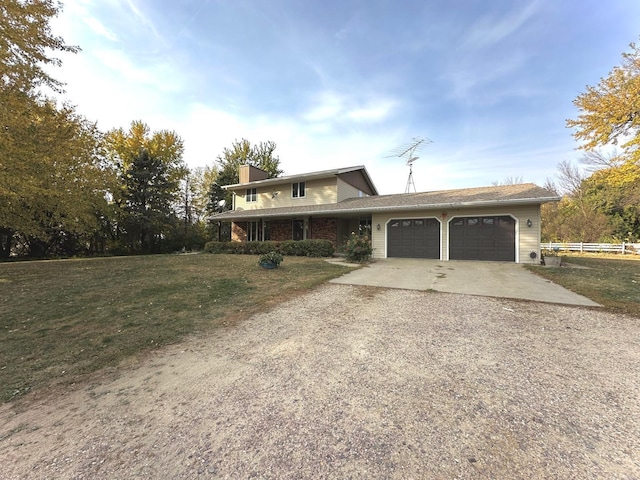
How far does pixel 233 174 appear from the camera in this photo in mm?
28688

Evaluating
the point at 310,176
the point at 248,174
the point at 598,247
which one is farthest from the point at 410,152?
the point at 598,247

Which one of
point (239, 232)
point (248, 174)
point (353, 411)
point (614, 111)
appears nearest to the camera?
point (353, 411)

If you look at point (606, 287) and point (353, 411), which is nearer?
point (353, 411)

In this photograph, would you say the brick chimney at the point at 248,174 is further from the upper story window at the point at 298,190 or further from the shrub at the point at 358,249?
the shrub at the point at 358,249

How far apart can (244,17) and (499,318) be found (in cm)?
1171

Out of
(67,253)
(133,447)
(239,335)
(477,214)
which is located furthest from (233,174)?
(133,447)

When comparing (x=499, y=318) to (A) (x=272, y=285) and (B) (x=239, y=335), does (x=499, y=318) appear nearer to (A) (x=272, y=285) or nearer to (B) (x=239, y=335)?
(B) (x=239, y=335)

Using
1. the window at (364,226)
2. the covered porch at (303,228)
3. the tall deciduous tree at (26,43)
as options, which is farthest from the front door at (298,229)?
the tall deciduous tree at (26,43)

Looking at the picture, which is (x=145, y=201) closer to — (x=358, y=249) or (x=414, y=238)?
(x=358, y=249)

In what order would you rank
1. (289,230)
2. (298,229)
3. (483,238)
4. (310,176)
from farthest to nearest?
(289,230), (298,229), (310,176), (483,238)

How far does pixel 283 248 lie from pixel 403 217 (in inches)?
267

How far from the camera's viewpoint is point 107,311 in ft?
17.0

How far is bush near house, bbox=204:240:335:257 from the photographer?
14.2 metres

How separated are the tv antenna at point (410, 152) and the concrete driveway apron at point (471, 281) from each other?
10724 mm
